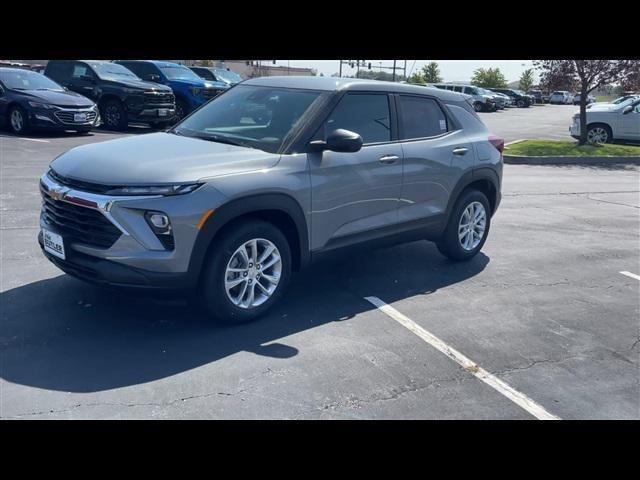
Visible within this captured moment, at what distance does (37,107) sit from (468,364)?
500 inches

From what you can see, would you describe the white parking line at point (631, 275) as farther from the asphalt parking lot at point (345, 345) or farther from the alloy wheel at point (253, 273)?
the alloy wheel at point (253, 273)

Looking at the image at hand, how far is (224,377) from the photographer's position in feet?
13.1

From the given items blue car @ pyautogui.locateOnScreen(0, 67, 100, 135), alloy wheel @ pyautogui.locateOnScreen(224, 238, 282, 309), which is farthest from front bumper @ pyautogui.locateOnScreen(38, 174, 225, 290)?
blue car @ pyautogui.locateOnScreen(0, 67, 100, 135)

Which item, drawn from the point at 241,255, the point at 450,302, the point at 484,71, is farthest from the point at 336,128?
the point at 484,71

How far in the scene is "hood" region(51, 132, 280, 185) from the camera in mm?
4289

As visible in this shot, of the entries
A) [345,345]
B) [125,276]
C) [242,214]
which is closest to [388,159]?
[242,214]

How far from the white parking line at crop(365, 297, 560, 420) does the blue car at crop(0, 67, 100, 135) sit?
1123cm

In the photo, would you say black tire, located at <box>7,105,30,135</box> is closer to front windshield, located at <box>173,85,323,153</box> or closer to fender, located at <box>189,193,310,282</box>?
front windshield, located at <box>173,85,323,153</box>

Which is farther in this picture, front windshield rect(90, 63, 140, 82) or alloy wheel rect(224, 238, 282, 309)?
front windshield rect(90, 63, 140, 82)

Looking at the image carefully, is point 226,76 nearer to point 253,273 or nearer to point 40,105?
point 40,105

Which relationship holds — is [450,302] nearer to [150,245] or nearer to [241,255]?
[241,255]

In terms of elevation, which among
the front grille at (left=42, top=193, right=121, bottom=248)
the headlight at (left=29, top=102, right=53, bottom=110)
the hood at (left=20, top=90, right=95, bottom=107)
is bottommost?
the front grille at (left=42, top=193, right=121, bottom=248)

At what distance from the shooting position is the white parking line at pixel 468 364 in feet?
13.0

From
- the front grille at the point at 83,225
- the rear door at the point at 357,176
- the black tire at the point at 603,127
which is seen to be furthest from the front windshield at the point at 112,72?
the black tire at the point at 603,127
